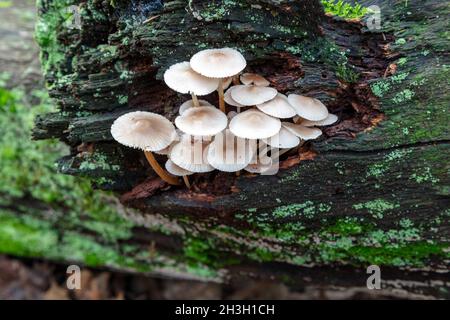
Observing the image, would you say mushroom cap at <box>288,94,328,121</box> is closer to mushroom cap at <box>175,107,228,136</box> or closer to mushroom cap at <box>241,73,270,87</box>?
mushroom cap at <box>241,73,270,87</box>

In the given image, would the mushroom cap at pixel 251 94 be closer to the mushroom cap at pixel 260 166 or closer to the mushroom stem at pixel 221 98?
the mushroom stem at pixel 221 98

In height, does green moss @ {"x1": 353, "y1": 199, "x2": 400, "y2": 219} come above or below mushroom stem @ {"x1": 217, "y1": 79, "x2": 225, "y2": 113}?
below

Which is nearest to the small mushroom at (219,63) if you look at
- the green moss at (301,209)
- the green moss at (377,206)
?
the green moss at (301,209)

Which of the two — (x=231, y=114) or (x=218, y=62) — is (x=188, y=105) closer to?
(x=231, y=114)

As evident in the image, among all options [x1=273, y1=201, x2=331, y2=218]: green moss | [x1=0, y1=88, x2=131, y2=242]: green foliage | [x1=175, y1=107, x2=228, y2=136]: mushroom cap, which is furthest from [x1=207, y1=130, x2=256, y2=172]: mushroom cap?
[x1=0, y1=88, x2=131, y2=242]: green foliage
